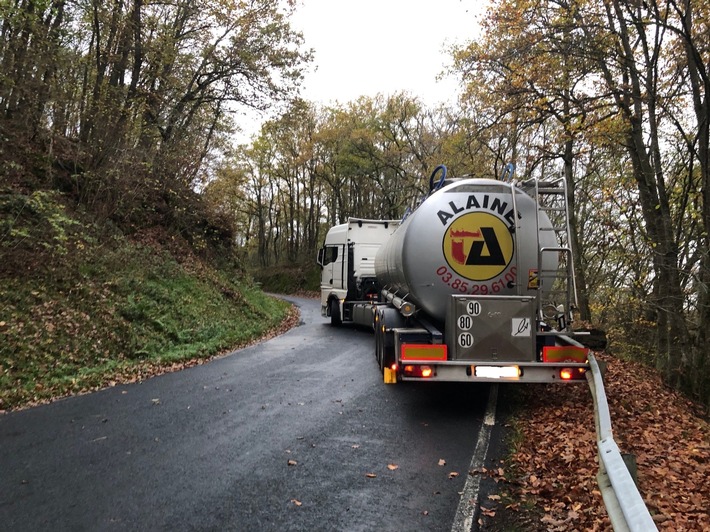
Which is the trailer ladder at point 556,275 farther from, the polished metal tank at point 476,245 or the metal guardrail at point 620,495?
the metal guardrail at point 620,495

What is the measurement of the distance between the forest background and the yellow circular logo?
393cm

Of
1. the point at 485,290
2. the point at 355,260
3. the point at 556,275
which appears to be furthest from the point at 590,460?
the point at 355,260

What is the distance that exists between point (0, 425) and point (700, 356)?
1146 centimetres

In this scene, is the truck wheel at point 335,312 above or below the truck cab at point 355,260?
below

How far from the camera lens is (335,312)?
17.1 metres

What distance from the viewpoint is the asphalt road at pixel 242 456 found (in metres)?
3.67

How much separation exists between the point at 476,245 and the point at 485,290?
0.65 metres

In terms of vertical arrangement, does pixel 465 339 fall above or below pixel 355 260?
below

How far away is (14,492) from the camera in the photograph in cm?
395

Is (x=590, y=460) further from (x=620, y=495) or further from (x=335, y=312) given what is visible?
(x=335, y=312)

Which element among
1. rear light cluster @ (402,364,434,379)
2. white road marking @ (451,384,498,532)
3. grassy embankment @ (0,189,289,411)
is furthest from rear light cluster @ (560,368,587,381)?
grassy embankment @ (0,189,289,411)

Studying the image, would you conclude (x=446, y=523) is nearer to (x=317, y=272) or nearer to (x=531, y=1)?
(x=531, y=1)

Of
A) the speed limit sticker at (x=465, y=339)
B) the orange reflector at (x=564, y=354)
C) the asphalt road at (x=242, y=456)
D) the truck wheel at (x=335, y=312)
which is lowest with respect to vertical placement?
the asphalt road at (x=242, y=456)

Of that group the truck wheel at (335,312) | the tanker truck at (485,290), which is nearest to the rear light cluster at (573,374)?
the tanker truck at (485,290)
